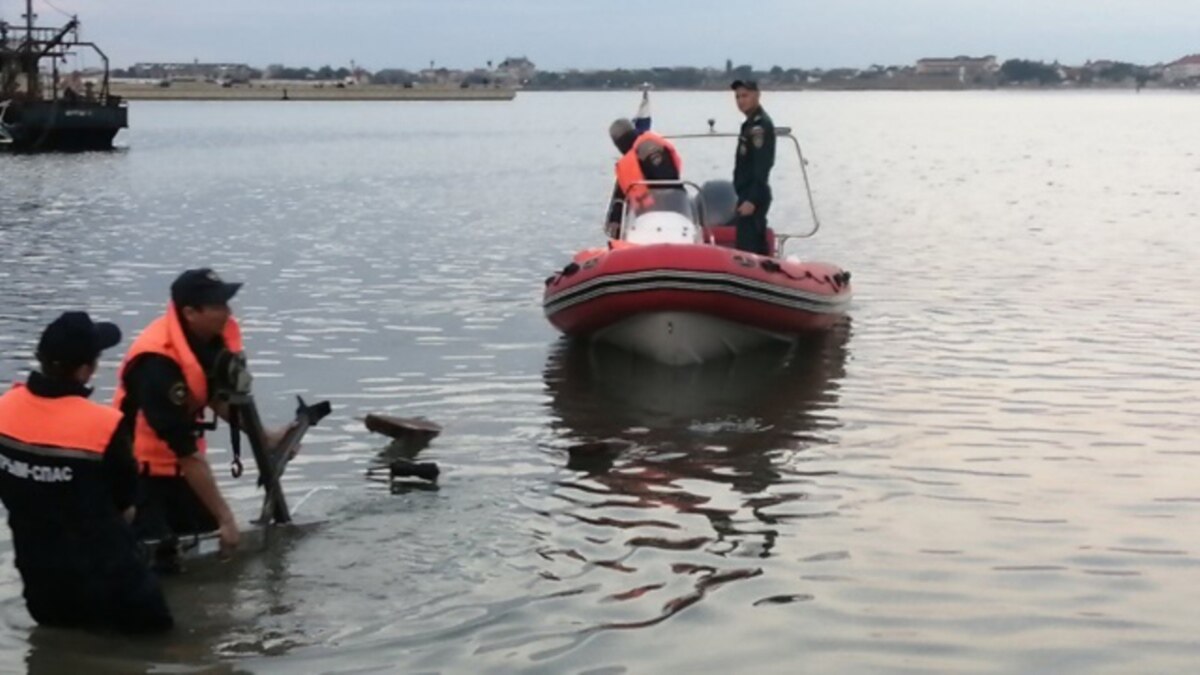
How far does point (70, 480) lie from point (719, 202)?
32.6 feet

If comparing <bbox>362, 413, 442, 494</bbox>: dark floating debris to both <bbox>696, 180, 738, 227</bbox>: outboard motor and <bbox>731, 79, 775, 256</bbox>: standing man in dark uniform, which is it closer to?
<bbox>731, 79, 775, 256</bbox>: standing man in dark uniform

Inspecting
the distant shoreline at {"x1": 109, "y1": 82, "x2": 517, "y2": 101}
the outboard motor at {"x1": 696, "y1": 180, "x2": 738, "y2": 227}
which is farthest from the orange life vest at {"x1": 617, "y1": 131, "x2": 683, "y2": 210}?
the distant shoreline at {"x1": 109, "y1": 82, "x2": 517, "y2": 101}

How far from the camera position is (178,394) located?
252 inches

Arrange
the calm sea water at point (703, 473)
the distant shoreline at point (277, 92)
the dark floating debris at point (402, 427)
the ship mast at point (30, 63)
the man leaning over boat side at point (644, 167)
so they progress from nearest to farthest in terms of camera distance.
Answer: the calm sea water at point (703, 473) → the dark floating debris at point (402, 427) → the man leaning over boat side at point (644, 167) → the ship mast at point (30, 63) → the distant shoreline at point (277, 92)

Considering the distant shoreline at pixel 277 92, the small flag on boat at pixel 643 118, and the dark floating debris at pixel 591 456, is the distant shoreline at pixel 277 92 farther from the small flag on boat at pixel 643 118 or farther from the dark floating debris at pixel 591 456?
the dark floating debris at pixel 591 456

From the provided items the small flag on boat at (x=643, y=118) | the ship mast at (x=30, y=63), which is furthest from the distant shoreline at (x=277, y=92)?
the small flag on boat at (x=643, y=118)

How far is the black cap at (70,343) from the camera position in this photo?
19.0 ft

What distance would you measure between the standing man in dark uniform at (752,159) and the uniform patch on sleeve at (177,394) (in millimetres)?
7798

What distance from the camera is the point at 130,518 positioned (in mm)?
6141

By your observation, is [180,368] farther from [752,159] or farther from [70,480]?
[752,159]

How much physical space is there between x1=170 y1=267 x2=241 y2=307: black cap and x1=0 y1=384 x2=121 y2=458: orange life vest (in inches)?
27.7

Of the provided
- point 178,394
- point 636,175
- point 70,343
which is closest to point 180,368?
point 178,394

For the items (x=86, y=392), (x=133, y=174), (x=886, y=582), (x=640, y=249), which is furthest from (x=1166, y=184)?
(x=86, y=392)

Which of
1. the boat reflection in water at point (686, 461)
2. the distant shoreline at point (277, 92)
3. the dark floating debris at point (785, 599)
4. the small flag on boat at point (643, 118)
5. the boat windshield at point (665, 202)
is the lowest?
the distant shoreline at point (277, 92)
